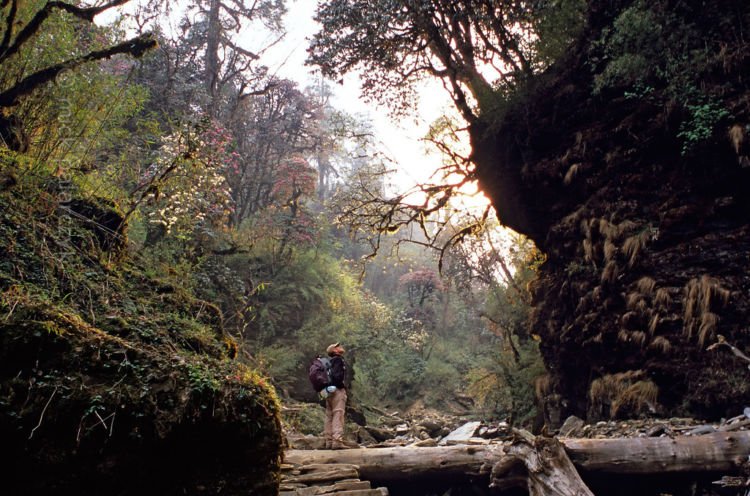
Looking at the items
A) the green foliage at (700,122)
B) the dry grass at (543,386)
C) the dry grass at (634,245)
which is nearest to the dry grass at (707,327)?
the dry grass at (634,245)

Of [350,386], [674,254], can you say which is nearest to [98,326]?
[674,254]

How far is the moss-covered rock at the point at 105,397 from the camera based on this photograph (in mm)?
3041

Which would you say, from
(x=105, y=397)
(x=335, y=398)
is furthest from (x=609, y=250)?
(x=105, y=397)

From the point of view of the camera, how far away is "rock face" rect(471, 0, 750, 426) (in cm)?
773

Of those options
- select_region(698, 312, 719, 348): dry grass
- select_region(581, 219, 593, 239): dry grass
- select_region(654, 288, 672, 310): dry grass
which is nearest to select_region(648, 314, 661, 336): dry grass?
select_region(654, 288, 672, 310): dry grass

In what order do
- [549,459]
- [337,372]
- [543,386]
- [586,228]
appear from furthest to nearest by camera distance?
[543,386] → [586,228] → [337,372] → [549,459]

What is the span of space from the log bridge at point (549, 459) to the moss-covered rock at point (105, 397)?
3.04 meters

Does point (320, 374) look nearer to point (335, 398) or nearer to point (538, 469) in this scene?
point (335, 398)

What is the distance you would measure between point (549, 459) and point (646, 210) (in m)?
5.51

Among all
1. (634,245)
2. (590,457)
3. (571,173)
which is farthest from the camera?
(571,173)

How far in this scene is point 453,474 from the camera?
7.00 m

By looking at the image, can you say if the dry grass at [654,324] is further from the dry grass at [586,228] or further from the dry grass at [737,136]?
the dry grass at [737,136]

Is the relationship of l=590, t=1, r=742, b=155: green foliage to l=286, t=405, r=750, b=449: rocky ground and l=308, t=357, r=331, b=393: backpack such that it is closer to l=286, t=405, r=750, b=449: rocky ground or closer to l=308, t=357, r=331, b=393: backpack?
l=286, t=405, r=750, b=449: rocky ground

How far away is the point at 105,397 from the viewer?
321 centimetres
